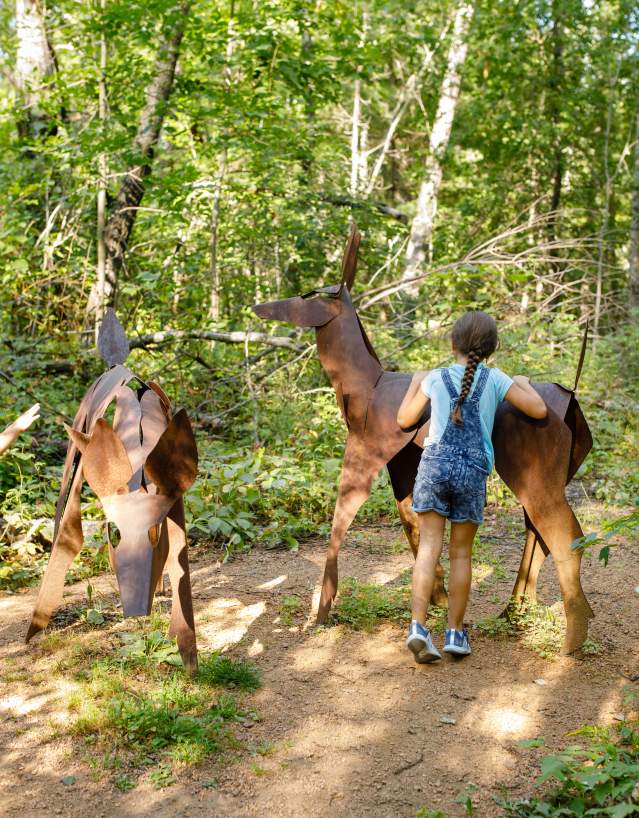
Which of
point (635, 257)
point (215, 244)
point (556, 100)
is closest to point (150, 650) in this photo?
point (215, 244)

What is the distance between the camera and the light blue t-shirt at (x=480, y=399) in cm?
390

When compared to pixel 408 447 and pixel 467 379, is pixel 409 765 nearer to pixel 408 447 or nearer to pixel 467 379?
pixel 467 379

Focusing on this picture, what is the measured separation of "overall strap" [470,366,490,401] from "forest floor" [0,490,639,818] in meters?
1.36

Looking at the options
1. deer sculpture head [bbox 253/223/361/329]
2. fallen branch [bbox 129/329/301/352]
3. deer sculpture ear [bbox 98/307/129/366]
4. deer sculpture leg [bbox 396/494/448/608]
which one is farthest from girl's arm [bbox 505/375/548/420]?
fallen branch [bbox 129/329/301/352]

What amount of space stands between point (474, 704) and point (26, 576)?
128 inches

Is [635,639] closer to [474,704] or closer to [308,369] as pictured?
[474,704]

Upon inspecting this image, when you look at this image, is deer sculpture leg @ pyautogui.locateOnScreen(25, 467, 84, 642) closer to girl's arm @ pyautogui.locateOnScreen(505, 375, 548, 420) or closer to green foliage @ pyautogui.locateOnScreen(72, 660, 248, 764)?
green foliage @ pyautogui.locateOnScreen(72, 660, 248, 764)

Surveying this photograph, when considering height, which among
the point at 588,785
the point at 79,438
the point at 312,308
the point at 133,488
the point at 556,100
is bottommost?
the point at 588,785

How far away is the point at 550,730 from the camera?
10.9 feet

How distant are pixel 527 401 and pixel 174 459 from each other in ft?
5.74

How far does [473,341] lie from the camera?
3826mm

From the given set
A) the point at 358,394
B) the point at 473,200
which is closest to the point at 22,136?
the point at 358,394

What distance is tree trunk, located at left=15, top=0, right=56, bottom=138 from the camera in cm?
923

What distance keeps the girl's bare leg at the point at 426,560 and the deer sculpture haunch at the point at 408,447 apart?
420 millimetres
